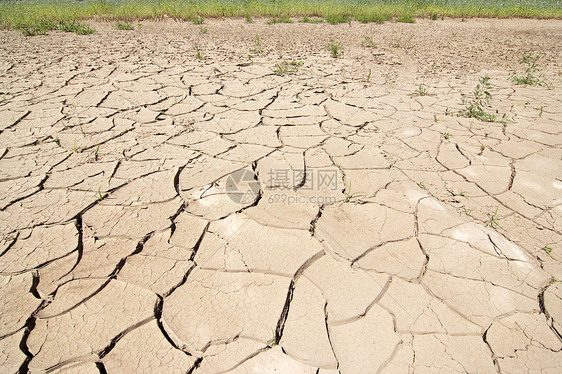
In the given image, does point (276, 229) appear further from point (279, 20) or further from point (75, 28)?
point (279, 20)

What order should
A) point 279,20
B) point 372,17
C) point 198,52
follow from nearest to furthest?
point 198,52
point 279,20
point 372,17

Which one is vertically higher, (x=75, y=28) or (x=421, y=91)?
(x=75, y=28)

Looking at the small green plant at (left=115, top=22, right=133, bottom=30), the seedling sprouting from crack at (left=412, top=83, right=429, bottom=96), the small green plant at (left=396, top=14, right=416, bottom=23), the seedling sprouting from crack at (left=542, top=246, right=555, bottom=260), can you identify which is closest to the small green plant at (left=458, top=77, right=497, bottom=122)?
the seedling sprouting from crack at (left=412, top=83, right=429, bottom=96)

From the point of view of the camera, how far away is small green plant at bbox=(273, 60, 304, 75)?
4.21m

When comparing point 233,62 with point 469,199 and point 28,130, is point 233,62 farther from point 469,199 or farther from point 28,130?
point 469,199

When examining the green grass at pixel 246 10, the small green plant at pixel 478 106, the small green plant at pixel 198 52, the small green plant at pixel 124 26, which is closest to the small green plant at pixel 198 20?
the green grass at pixel 246 10

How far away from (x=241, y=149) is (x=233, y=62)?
2472 mm

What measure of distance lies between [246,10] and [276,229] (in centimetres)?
714

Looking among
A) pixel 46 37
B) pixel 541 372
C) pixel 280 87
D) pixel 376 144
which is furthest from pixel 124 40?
pixel 541 372

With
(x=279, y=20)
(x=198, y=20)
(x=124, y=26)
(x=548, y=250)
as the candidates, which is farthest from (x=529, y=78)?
(x=124, y=26)

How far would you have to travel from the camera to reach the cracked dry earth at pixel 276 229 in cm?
127

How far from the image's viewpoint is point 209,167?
2324 millimetres

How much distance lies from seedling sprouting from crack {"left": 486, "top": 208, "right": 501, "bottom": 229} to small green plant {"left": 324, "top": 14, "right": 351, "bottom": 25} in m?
6.42

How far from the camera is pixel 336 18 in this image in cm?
728
